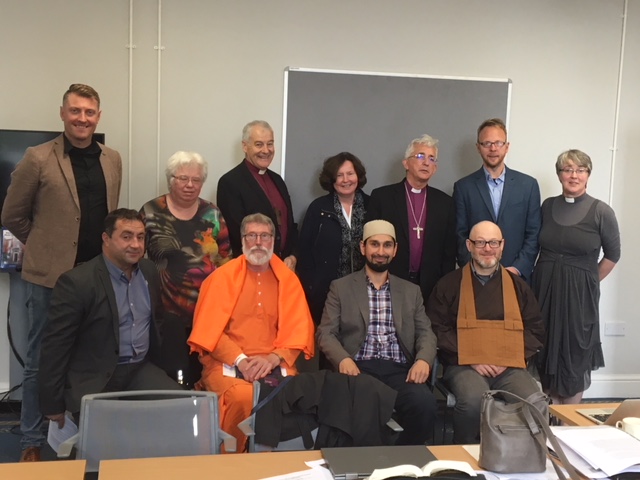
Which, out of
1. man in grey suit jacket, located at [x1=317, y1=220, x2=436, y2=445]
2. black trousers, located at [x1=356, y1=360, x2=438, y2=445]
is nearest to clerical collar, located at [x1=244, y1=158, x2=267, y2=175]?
man in grey suit jacket, located at [x1=317, y1=220, x2=436, y2=445]

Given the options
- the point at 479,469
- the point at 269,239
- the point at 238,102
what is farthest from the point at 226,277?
the point at 479,469

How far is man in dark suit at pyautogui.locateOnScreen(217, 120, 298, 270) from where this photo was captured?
143 inches

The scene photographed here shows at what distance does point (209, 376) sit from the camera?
3049mm

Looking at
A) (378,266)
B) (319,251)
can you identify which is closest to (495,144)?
(378,266)

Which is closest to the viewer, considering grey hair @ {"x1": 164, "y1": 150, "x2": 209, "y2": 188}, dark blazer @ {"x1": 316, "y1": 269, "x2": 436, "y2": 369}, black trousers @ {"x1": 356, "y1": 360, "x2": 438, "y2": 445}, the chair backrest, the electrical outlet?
the chair backrest

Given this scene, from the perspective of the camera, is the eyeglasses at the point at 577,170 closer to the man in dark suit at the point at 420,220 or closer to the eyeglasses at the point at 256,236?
the man in dark suit at the point at 420,220

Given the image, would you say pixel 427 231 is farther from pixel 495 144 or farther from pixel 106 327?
pixel 106 327

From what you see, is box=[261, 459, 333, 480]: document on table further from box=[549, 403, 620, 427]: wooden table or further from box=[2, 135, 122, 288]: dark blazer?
box=[2, 135, 122, 288]: dark blazer

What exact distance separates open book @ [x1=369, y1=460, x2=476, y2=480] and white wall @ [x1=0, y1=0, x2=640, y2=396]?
9.26ft

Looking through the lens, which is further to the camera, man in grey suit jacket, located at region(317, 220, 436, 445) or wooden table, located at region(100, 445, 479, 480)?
man in grey suit jacket, located at region(317, 220, 436, 445)

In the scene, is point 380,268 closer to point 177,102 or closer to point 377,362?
point 377,362

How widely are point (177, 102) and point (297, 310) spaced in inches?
67.7

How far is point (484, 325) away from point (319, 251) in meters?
1.04

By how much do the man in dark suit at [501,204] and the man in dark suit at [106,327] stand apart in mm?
1908
